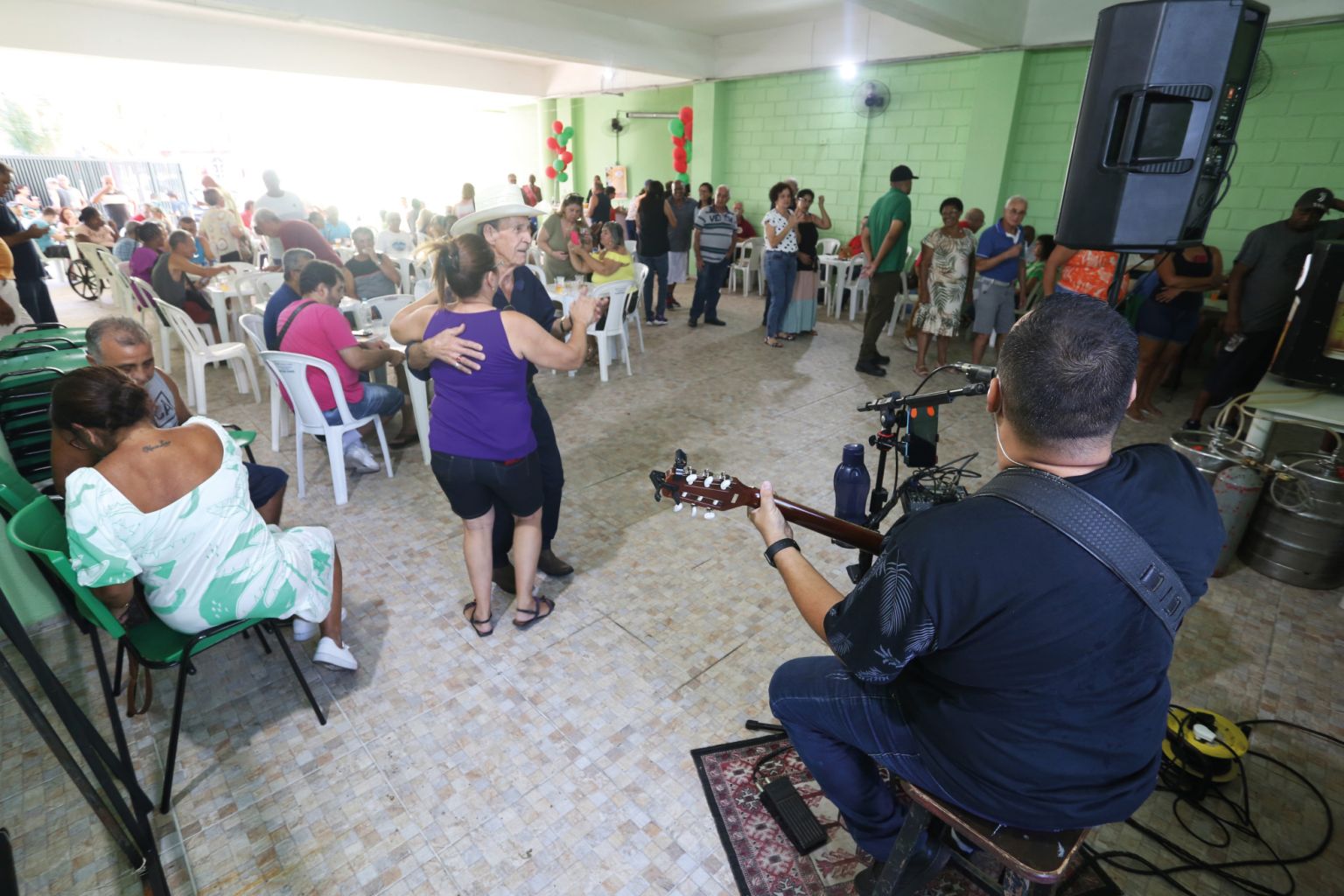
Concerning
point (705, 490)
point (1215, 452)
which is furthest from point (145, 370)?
point (1215, 452)

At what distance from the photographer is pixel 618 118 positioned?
36.5ft

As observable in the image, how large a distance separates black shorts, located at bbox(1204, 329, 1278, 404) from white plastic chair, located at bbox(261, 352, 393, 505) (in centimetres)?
513

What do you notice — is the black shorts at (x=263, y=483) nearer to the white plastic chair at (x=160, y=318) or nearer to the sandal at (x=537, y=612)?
the sandal at (x=537, y=612)

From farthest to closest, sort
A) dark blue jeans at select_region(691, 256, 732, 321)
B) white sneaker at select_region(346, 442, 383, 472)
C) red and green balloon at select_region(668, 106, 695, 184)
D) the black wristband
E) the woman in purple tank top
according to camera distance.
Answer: red and green balloon at select_region(668, 106, 695, 184), dark blue jeans at select_region(691, 256, 732, 321), white sneaker at select_region(346, 442, 383, 472), the woman in purple tank top, the black wristband

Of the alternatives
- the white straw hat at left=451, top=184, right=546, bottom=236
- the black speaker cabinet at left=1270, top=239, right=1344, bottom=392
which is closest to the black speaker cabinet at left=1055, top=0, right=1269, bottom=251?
the black speaker cabinet at left=1270, top=239, right=1344, bottom=392

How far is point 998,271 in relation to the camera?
5008 millimetres

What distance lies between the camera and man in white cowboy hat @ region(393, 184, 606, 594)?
1979mm

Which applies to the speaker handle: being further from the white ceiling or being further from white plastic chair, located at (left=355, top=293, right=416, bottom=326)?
white plastic chair, located at (left=355, top=293, right=416, bottom=326)

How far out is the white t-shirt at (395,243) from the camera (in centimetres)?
698

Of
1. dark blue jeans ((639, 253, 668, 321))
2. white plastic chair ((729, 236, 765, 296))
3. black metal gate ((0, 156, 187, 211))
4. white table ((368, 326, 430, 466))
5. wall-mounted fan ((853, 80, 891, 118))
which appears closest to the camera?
white table ((368, 326, 430, 466))

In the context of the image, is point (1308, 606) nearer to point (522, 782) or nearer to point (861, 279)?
point (522, 782)

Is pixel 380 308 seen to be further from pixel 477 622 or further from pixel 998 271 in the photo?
pixel 998 271

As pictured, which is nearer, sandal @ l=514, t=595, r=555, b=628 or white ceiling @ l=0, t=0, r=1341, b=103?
sandal @ l=514, t=595, r=555, b=628

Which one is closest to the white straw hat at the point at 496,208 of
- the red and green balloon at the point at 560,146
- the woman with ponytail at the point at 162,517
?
the woman with ponytail at the point at 162,517
